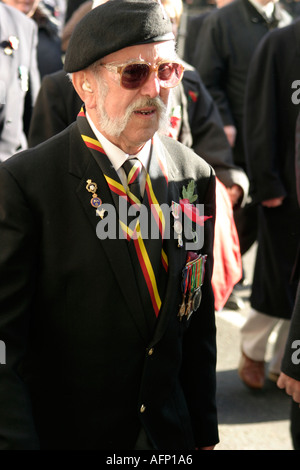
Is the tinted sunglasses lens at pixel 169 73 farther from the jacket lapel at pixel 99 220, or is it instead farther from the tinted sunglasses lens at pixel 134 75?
the jacket lapel at pixel 99 220

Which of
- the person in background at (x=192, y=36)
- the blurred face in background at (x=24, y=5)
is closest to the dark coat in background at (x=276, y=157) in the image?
the blurred face in background at (x=24, y=5)

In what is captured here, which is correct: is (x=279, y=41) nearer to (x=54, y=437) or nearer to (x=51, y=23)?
(x=51, y=23)

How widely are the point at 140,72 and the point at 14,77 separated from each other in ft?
7.29

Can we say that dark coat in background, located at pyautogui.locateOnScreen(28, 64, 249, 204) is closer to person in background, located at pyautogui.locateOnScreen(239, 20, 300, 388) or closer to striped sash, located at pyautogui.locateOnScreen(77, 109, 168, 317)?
person in background, located at pyautogui.locateOnScreen(239, 20, 300, 388)

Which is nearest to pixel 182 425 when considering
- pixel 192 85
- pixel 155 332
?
pixel 155 332

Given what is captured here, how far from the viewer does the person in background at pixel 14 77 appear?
3.89m

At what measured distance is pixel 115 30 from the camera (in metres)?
1.88

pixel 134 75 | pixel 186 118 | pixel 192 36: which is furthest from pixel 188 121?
pixel 192 36

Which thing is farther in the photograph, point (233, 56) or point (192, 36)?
point (192, 36)

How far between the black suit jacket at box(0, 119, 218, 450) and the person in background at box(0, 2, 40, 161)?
1.93 m

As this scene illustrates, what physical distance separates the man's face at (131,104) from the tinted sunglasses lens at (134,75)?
13 mm

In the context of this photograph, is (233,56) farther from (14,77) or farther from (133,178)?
(133,178)

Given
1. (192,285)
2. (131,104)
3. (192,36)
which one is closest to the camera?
(131,104)

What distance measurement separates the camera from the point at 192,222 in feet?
7.02
